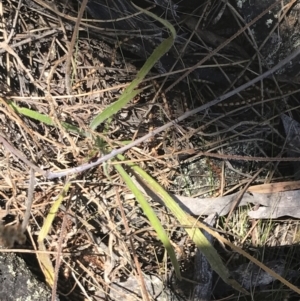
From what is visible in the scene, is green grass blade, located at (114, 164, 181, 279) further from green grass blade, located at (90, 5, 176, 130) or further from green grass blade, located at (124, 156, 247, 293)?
green grass blade, located at (90, 5, 176, 130)

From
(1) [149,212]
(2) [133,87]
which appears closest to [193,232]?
(1) [149,212]

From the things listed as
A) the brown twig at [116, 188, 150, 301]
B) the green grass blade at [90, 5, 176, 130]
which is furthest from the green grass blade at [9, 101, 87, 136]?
the brown twig at [116, 188, 150, 301]

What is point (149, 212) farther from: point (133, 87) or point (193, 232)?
point (133, 87)

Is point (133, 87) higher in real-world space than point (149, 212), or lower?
higher

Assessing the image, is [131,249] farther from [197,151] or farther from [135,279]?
[197,151]

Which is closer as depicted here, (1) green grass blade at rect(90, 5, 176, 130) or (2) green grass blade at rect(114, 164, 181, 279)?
(1) green grass blade at rect(90, 5, 176, 130)

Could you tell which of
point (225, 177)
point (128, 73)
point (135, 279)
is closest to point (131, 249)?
point (135, 279)

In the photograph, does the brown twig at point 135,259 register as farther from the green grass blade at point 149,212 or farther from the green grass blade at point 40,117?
the green grass blade at point 40,117

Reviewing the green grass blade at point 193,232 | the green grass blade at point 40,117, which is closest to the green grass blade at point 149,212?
the green grass blade at point 193,232

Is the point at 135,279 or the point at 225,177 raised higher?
the point at 225,177

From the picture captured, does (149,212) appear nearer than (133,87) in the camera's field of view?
No

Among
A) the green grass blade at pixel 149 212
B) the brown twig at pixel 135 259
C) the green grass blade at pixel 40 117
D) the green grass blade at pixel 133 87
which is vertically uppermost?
the green grass blade at pixel 133 87
